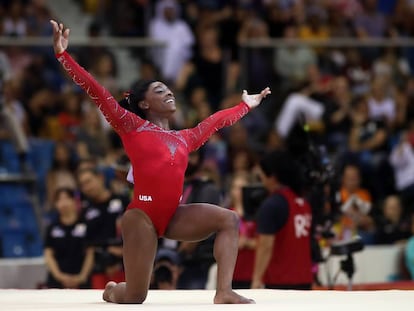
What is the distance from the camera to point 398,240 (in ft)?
41.8

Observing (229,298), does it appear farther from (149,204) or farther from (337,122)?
(337,122)

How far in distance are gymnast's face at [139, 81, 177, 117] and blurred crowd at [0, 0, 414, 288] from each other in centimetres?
492

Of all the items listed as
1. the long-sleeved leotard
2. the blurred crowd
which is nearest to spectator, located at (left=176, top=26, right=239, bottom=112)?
the blurred crowd

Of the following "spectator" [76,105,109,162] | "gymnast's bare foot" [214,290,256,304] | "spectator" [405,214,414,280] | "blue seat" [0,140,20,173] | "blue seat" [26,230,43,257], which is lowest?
"blue seat" [26,230,43,257]

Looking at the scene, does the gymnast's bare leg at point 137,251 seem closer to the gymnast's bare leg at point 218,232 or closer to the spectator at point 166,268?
the gymnast's bare leg at point 218,232

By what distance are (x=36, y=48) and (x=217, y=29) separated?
245 cm

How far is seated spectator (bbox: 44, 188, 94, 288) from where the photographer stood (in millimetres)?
11086

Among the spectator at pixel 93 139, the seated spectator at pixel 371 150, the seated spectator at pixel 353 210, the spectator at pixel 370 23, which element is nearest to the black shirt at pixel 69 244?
the seated spectator at pixel 353 210

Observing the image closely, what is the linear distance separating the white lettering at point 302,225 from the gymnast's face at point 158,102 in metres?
2.26

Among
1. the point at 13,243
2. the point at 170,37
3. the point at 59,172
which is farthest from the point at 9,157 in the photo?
the point at 170,37

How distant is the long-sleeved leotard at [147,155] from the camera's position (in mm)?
7406

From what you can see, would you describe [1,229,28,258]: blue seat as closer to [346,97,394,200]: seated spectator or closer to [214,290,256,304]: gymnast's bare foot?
[346,97,394,200]: seated spectator

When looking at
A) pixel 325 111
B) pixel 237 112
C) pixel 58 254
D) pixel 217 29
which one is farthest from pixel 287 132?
pixel 237 112

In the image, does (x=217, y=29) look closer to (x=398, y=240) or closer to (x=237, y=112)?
(x=398, y=240)
